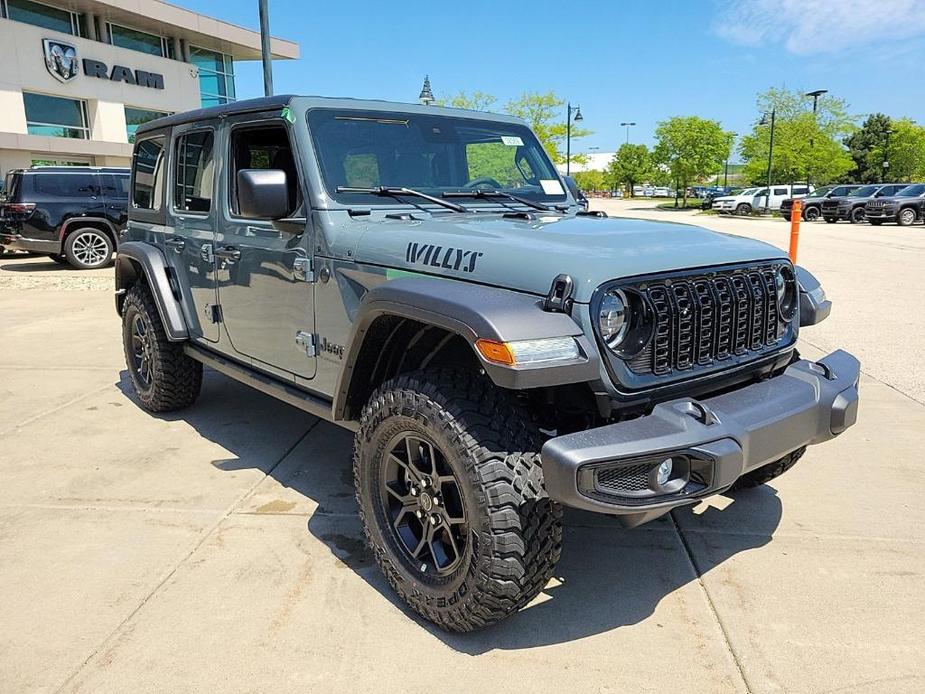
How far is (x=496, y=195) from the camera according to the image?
142 inches

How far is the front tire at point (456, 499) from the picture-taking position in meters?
2.27

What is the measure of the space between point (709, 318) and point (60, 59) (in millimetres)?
27021

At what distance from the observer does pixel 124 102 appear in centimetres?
2625

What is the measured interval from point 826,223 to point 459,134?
27712mm

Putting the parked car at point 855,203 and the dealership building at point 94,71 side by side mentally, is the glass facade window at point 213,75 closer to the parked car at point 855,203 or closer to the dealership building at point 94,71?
the dealership building at point 94,71

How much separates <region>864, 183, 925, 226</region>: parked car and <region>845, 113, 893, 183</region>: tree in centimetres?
2822

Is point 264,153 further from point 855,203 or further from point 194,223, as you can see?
point 855,203

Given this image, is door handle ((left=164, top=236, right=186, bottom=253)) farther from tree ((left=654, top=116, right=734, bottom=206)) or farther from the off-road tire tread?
tree ((left=654, top=116, right=734, bottom=206))

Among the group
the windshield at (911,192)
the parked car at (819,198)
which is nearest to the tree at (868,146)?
the parked car at (819,198)

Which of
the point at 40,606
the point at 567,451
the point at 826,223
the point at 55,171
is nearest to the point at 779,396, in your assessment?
the point at 567,451

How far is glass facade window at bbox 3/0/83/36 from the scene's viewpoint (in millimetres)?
22766

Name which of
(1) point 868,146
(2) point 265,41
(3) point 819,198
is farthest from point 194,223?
(1) point 868,146

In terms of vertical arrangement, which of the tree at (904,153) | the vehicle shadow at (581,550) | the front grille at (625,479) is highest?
the tree at (904,153)

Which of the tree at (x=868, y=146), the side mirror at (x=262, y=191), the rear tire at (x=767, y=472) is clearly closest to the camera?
the side mirror at (x=262, y=191)
